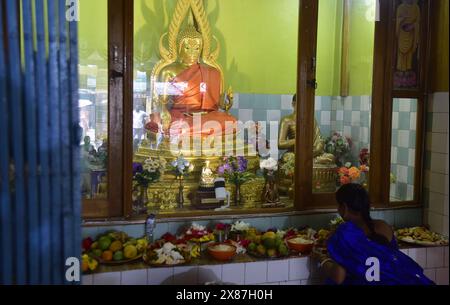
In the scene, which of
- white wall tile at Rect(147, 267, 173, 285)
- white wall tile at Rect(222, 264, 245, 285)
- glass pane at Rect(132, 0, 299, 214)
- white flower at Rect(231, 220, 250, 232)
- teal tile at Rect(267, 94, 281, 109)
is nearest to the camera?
white wall tile at Rect(147, 267, 173, 285)

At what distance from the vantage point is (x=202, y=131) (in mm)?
4496

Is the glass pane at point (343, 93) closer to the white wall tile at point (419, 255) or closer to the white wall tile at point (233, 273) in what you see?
the white wall tile at point (419, 255)

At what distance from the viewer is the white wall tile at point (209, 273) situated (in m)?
3.28

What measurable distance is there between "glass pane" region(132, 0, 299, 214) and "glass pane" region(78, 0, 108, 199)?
1.13 ft

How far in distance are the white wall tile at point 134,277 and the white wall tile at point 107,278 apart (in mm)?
39

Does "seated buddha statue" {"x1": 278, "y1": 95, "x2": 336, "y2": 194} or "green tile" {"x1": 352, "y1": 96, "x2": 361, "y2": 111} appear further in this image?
"green tile" {"x1": 352, "y1": 96, "x2": 361, "y2": 111}

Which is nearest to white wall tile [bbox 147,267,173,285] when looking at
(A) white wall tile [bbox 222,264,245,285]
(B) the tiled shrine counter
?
(B) the tiled shrine counter

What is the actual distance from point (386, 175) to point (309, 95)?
3.40 ft

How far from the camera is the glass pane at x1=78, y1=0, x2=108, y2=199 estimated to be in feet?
11.8

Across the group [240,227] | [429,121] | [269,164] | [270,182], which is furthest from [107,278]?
[429,121]

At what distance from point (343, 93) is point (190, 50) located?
1.60 metres

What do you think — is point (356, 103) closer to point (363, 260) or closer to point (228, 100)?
point (228, 100)

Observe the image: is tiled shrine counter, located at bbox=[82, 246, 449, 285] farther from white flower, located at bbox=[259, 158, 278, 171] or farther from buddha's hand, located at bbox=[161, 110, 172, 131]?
buddha's hand, located at bbox=[161, 110, 172, 131]

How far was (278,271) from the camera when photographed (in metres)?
3.46
